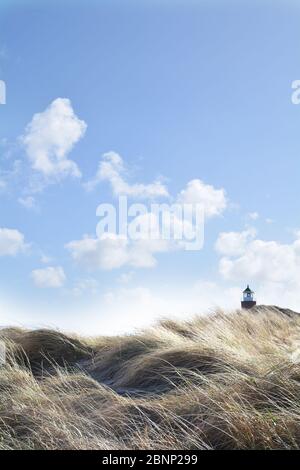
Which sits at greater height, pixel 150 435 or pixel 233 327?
pixel 233 327

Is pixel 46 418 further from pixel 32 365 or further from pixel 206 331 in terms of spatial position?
pixel 206 331

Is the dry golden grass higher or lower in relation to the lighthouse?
lower

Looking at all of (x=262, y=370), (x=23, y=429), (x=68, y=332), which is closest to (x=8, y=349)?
(x=68, y=332)

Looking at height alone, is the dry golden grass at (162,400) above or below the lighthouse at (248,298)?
below

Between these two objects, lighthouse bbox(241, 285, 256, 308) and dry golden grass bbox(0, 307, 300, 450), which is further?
lighthouse bbox(241, 285, 256, 308)

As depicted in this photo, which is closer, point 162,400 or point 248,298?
point 162,400

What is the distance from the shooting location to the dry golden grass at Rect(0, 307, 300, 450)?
138 inches

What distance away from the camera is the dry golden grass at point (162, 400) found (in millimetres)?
3506

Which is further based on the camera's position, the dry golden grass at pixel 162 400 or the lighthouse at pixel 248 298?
the lighthouse at pixel 248 298

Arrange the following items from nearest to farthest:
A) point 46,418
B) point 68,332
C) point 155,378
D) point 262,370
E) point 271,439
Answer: point 271,439
point 46,418
point 262,370
point 155,378
point 68,332

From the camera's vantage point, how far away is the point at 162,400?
4.37m

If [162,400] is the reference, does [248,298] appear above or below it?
above
